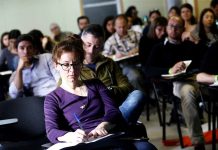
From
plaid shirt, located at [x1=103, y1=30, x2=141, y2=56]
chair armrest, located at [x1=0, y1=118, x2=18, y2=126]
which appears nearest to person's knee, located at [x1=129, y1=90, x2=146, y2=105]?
chair armrest, located at [x1=0, y1=118, x2=18, y2=126]

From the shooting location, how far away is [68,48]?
2305 millimetres

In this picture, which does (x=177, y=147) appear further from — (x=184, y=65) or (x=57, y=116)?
(x=57, y=116)

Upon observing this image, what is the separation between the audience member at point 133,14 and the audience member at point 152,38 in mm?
3020

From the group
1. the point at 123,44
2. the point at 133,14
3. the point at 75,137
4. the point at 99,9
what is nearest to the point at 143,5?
the point at 133,14

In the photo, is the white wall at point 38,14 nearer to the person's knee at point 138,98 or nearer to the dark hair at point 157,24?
the dark hair at point 157,24

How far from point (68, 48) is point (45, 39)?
4.12 meters

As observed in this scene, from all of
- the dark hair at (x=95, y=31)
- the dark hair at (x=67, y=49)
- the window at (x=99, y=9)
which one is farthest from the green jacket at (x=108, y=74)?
the window at (x=99, y=9)

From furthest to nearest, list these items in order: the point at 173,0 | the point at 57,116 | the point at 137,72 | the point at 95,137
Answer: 1. the point at 173,0
2. the point at 137,72
3. the point at 57,116
4. the point at 95,137

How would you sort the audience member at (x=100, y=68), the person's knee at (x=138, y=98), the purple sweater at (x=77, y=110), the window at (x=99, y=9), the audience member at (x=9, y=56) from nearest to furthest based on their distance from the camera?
the purple sweater at (x=77, y=110), the person's knee at (x=138, y=98), the audience member at (x=100, y=68), the audience member at (x=9, y=56), the window at (x=99, y=9)

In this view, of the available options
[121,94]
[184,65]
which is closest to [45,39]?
[184,65]

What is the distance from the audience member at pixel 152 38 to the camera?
15.7 ft

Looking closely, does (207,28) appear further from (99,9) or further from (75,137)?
(99,9)

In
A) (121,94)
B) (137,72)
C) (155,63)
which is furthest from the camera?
(137,72)

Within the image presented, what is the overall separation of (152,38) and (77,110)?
9.25 feet
